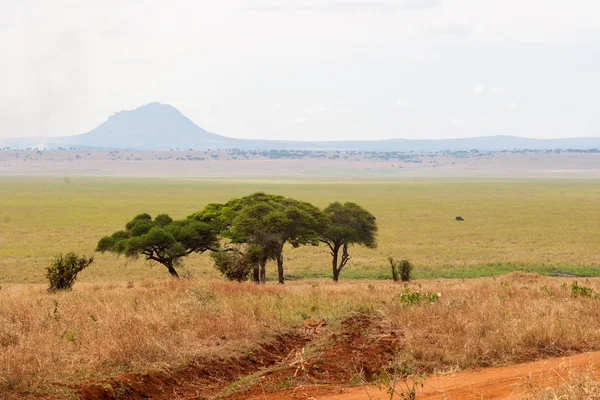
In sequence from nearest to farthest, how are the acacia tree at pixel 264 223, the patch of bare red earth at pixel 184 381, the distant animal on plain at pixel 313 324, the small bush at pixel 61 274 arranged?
the patch of bare red earth at pixel 184 381
the distant animal on plain at pixel 313 324
the small bush at pixel 61 274
the acacia tree at pixel 264 223

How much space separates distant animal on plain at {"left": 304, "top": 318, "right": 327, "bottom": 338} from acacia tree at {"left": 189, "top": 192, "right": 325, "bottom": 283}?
51.1 ft

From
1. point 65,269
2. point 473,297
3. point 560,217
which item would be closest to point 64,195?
point 560,217

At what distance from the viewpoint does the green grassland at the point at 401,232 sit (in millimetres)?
45000

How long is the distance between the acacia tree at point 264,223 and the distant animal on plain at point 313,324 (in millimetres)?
15564

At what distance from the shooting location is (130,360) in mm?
11273

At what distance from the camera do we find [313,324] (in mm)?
14898

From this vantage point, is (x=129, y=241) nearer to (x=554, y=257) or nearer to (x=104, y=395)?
(x=104, y=395)

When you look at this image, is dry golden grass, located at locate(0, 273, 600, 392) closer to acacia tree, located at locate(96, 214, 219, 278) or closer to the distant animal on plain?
the distant animal on plain

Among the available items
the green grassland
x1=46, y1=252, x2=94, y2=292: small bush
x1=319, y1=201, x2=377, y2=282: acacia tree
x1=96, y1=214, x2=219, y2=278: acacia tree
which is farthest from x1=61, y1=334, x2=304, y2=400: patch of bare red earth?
the green grassland

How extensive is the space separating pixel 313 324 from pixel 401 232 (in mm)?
57074

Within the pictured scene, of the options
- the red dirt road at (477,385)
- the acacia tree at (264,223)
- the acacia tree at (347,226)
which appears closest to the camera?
the red dirt road at (477,385)

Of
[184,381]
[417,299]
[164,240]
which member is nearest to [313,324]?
[417,299]

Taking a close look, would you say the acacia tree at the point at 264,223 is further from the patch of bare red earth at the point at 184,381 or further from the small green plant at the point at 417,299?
the patch of bare red earth at the point at 184,381

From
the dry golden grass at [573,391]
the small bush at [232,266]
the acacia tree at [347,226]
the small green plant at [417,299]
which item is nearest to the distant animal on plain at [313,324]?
the small green plant at [417,299]
